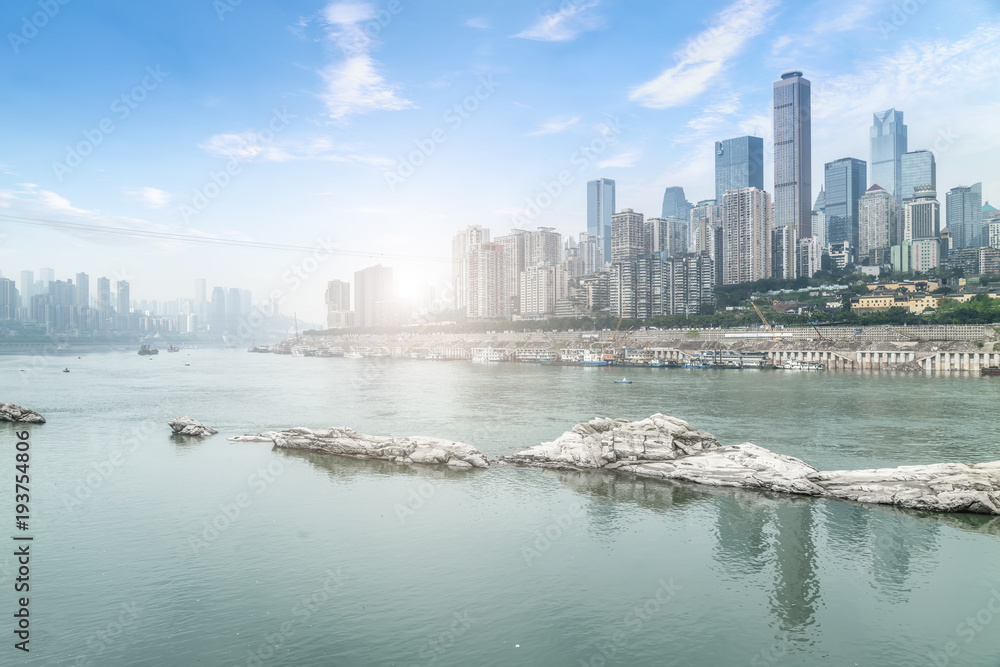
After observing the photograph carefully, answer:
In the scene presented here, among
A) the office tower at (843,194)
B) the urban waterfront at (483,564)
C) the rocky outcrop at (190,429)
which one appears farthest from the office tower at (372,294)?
the urban waterfront at (483,564)

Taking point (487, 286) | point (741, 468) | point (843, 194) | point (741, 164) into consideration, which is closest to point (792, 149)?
point (843, 194)

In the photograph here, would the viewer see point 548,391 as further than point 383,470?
Yes

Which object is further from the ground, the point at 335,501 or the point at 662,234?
the point at 662,234

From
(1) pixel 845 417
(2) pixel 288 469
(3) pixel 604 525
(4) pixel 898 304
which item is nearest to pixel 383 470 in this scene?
(2) pixel 288 469

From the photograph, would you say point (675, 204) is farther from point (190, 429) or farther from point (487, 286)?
point (190, 429)

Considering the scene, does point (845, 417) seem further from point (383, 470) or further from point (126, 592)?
point (126, 592)
